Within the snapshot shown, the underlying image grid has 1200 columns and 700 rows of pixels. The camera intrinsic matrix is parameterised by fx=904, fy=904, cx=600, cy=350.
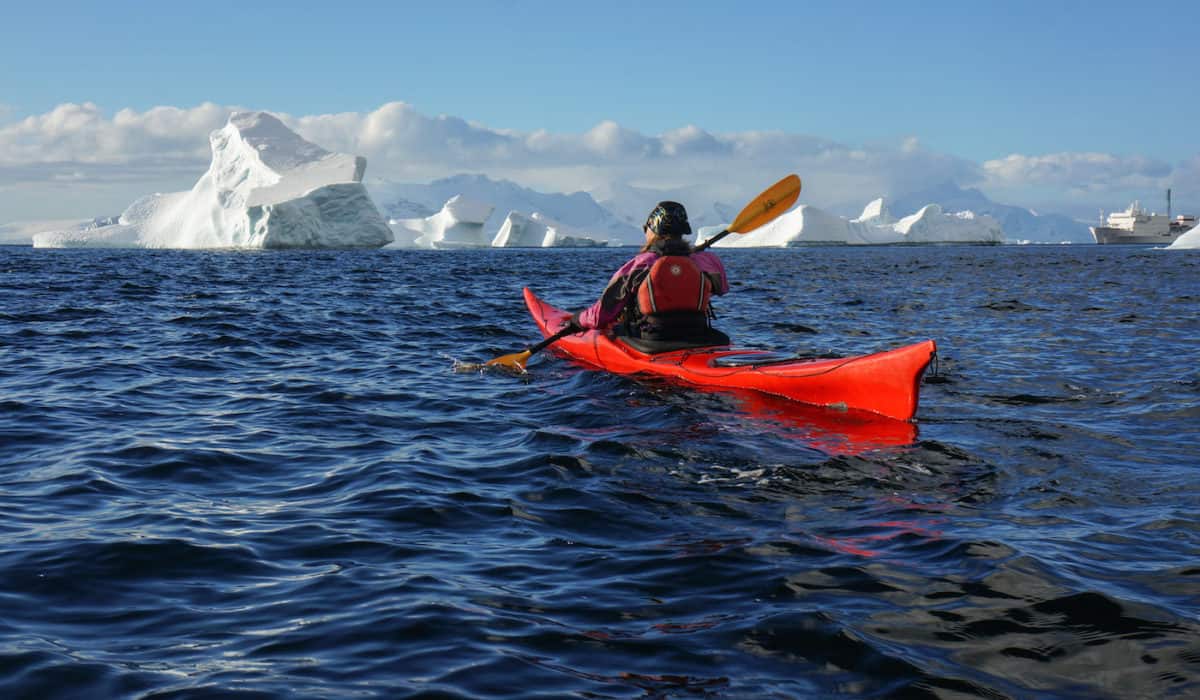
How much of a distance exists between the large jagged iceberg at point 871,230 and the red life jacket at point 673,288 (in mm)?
72789

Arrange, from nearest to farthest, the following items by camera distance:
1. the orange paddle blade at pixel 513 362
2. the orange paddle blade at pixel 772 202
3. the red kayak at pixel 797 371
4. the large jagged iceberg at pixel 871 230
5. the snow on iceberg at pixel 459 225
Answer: the red kayak at pixel 797 371, the orange paddle blade at pixel 513 362, the orange paddle blade at pixel 772 202, the snow on iceberg at pixel 459 225, the large jagged iceberg at pixel 871 230

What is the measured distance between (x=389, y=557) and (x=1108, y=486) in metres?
3.35

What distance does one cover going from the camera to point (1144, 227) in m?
87.3

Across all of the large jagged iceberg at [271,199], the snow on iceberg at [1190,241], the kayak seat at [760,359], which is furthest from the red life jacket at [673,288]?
the snow on iceberg at [1190,241]

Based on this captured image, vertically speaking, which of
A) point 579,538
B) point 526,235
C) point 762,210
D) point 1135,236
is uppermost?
point 526,235

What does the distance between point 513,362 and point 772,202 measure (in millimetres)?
3384

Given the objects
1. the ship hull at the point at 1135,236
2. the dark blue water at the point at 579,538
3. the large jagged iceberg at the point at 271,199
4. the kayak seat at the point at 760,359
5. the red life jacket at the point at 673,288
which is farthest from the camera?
the ship hull at the point at 1135,236

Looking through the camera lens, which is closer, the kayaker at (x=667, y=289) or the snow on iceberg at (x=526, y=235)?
the kayaker at (x=667, y=289)

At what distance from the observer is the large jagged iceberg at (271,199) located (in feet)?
168

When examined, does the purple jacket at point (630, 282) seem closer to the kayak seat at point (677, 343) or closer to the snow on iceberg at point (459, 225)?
the kayak seat at point (677, 343)

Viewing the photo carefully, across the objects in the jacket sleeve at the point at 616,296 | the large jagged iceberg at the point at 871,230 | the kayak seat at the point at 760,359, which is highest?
the large jagged iceberg at the point at 871,230

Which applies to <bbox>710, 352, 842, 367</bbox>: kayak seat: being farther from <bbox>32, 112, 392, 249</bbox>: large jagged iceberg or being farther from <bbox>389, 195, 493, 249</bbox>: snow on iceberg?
<bbox>389, 195, 493, 249</bbox>: snow on iceberg

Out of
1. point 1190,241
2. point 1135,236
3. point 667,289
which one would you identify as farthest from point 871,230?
point 667,289

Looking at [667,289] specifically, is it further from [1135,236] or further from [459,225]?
[1135,236]
